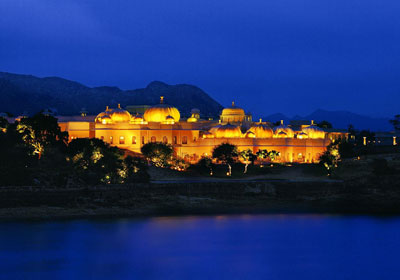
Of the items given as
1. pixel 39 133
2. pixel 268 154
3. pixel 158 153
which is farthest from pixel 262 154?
pixel 39 133

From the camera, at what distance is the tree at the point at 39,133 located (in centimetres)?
6662

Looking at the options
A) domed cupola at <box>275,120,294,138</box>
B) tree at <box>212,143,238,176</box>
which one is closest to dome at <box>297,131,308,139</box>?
domed cupola at <box>275,120,294,138</box>

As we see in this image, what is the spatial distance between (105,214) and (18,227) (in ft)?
26.5

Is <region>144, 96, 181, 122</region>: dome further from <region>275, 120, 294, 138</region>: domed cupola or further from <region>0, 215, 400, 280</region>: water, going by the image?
<region>0, 215, 400, 280</region>: water

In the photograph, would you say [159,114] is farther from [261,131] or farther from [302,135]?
[302,135]

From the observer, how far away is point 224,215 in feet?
187

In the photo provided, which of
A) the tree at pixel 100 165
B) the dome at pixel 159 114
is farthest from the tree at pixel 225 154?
the dome at pixel 159 114

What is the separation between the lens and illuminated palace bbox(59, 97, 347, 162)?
83.2 meters

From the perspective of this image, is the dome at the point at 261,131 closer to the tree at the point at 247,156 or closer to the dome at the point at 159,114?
the tree at the point at 247,156

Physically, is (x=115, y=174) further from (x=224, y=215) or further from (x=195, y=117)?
(x=195, y=117)

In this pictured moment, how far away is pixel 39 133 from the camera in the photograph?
225ft

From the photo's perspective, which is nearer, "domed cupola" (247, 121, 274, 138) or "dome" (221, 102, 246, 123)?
"domed cupola" (247, 121, 274, 138)

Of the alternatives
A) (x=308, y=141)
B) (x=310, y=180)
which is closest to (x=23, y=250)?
(x=310, y=180)

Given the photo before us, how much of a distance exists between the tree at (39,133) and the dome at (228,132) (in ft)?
71.4
